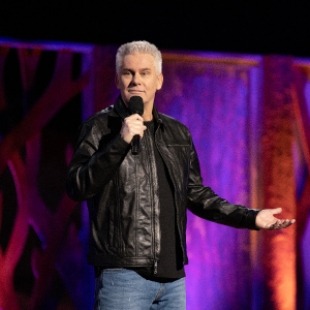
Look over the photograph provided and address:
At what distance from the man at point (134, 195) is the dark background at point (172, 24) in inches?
55.6

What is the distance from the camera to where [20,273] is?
11.3 feet

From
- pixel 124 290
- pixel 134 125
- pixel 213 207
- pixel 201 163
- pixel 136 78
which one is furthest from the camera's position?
pixel 201 163

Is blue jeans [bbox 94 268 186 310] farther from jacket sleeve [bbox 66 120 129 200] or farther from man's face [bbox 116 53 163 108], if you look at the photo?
man's face [bbox 116 53 163 108]

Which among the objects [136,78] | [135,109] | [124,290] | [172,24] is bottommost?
[124,290]

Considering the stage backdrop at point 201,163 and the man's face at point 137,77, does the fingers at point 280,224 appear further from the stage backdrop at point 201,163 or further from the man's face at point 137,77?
the stage backdrop at point 201,163

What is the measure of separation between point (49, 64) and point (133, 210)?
5.64 feet

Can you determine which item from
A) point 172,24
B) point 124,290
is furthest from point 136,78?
point 172,24

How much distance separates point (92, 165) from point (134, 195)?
205 mm

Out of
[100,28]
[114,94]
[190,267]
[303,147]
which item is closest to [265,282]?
[190,267]

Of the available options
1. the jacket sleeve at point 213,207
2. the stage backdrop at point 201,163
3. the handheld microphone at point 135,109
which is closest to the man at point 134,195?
the handheld microphone at point 135,109

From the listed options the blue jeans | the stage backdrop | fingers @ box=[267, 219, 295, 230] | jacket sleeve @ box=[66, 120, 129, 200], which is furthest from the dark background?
the blue jeans

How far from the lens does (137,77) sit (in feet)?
6.99

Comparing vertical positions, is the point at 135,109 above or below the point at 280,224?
above

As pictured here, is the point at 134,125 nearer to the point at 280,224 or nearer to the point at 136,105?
the point at 136,105
